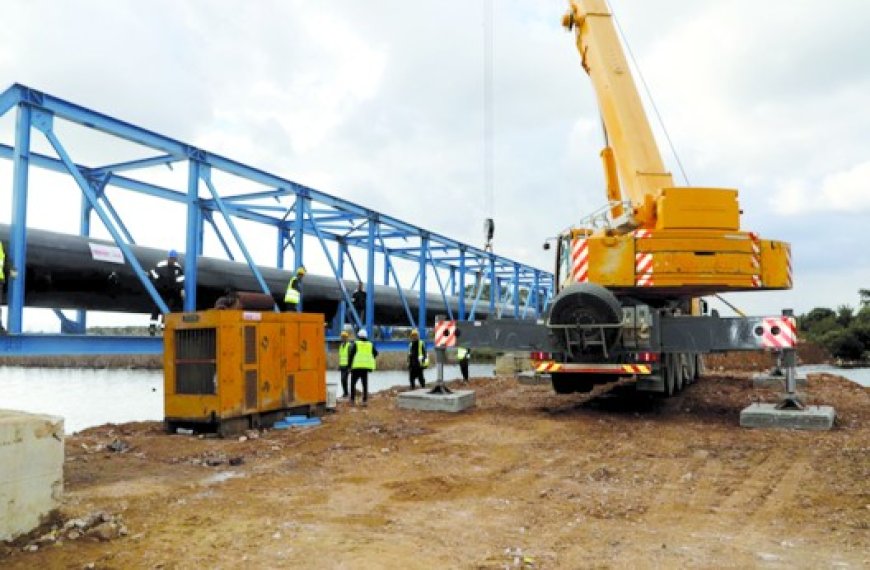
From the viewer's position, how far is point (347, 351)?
14.0 m

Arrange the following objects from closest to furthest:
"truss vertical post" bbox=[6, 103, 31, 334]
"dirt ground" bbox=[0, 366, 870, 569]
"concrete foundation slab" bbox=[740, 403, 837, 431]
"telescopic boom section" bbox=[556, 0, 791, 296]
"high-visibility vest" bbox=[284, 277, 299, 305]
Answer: "dirt ground" bbox=[0, 366, 870, 569] < "concrete foundation slab" bbox=[740, 403, 837, 431] < "truss vertical post" bbox=[6, 103, 31, 334] < "telescopic boom section" bbox=[556, 0, 791, 296] < "high-visibility vest" bbox=[284, 277, 299, 305]

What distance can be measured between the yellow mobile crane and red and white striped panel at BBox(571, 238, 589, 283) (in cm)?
2

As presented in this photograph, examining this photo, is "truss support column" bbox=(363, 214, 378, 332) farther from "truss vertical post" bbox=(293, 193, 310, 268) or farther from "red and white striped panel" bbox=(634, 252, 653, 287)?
"red and white striped panel" bbox=(634, 252, 653, 287)

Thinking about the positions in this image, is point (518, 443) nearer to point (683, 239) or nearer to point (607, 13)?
point (683, 239)

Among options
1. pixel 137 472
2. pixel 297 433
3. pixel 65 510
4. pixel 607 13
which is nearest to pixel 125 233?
pixel 297 433

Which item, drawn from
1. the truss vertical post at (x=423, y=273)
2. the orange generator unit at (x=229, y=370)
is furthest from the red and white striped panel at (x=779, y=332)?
the truss vertical post at (x=423, y=273)

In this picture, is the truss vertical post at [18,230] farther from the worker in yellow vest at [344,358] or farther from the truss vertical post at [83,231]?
the worker in yellow vest at [344,358]

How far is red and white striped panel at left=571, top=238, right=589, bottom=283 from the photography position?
9.16 meters

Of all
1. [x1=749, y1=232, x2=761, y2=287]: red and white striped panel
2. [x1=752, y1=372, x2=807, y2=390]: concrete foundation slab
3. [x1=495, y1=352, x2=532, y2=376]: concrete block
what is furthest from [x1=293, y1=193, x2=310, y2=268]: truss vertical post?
[x1=495, y1=352, x2=532, y2=376]: concrete block

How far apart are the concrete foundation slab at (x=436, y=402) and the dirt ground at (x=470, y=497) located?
0.82m

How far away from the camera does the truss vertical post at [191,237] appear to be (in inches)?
426

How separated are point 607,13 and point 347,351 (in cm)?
784

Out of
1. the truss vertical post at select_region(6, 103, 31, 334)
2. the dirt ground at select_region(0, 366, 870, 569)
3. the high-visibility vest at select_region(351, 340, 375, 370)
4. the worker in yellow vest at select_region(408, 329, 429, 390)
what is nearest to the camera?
the dirt ground at select_region(0, 366, 870, 569)

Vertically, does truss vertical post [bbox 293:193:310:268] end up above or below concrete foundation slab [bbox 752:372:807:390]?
above
